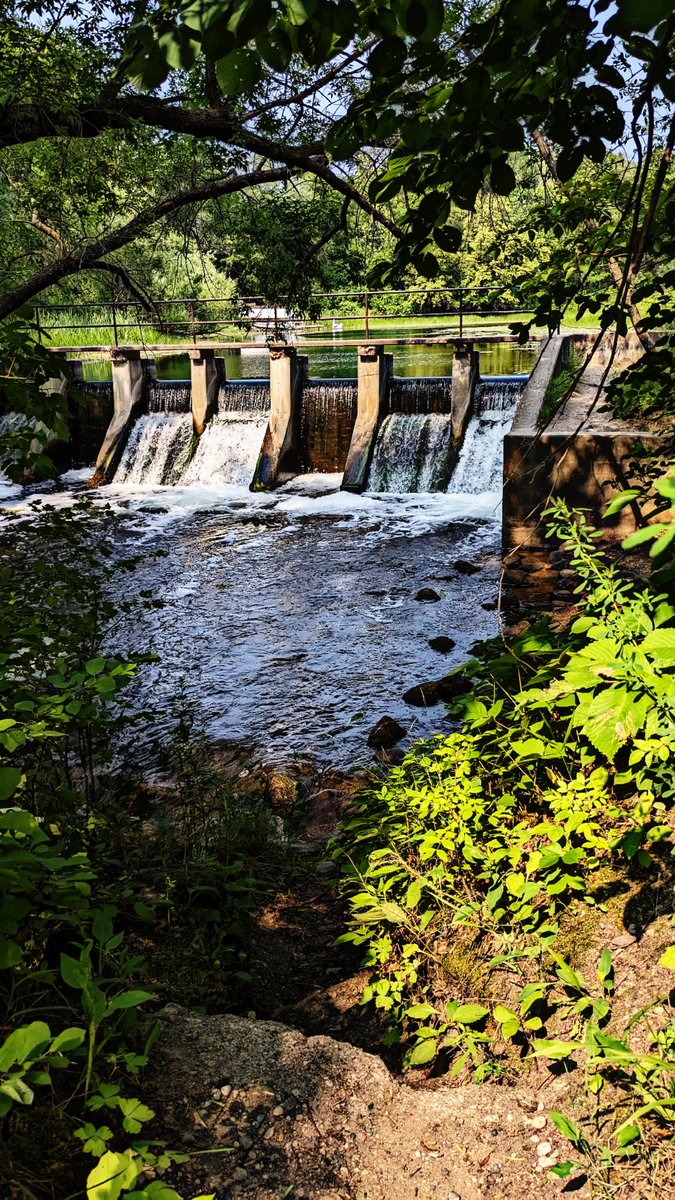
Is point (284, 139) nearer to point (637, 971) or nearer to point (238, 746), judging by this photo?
point (238, 746)

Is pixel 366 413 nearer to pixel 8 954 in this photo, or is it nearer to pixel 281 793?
pixel 281 793

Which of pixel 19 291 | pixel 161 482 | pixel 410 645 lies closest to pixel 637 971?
pixel 410 645

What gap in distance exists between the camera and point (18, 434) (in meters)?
3.53

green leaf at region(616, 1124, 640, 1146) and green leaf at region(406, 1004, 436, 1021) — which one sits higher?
green leaf at region(616, 1124, 640, 1146)

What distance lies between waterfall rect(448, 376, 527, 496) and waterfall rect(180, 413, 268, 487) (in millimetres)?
4058

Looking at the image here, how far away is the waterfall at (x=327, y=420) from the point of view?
16.0m

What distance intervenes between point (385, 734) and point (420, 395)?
1023 cm

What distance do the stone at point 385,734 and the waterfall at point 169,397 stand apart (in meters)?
12.5

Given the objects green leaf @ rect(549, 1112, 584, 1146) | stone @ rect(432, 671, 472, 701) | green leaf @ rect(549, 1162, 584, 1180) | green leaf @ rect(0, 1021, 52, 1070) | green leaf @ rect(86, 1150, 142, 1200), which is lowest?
stone @ rect(432, 671, 472, 701)

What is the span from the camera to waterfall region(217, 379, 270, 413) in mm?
16641

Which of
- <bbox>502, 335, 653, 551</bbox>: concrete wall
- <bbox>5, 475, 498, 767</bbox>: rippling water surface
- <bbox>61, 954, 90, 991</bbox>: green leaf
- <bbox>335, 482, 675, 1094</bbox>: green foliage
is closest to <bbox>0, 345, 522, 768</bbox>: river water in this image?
<bbox>5, 475, 498, 767</bbox>: rippling water surface

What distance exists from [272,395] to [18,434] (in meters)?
12.6

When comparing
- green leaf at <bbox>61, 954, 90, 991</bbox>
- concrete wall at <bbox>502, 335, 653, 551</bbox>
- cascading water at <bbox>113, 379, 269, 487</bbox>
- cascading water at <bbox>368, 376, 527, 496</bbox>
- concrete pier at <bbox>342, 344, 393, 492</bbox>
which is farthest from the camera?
cascading water at <bbox>113, 379, 269, 487</bbox>

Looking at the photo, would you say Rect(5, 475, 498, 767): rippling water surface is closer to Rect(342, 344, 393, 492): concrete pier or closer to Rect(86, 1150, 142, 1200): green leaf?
Rect(342, 344, 393, 492): concrete pier
